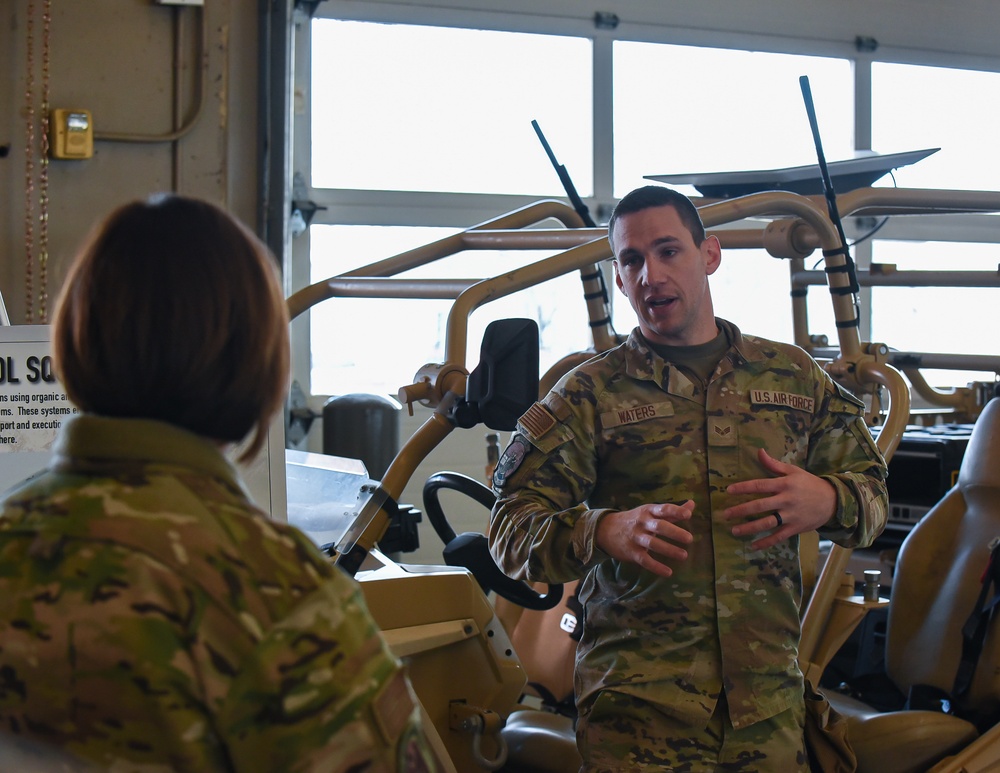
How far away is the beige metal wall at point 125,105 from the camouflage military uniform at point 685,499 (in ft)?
7.17

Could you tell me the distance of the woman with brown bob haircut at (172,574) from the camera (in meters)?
0.70

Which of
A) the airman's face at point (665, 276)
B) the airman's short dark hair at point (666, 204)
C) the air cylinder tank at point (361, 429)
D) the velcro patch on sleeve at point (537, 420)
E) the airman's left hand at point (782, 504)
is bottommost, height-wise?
the air cylinder tank at point (361, 429)

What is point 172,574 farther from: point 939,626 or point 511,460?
point 939,626

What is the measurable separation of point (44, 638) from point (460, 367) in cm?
121

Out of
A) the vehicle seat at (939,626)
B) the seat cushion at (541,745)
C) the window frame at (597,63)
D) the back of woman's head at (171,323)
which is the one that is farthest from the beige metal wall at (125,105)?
the back of woman's head at (171,323)

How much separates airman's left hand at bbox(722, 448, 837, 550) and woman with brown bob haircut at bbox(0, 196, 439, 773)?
2.46ft

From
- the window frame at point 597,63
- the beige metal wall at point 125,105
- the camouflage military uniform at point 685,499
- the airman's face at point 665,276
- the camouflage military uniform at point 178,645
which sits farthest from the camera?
the window frame at point 597,63

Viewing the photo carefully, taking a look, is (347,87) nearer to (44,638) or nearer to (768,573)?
(768,573)

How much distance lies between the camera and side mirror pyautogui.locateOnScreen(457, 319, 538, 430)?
1.54 meters

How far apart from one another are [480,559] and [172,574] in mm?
1328

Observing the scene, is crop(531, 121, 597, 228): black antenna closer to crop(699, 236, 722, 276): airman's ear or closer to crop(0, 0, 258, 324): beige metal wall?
crop(699, 236, 722, 276): airman's ear

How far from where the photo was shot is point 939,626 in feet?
7.23

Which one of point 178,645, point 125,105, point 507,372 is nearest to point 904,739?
point 507,372

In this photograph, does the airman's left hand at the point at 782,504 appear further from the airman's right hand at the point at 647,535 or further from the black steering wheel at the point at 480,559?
the black steering wheel at the point at 480,559
